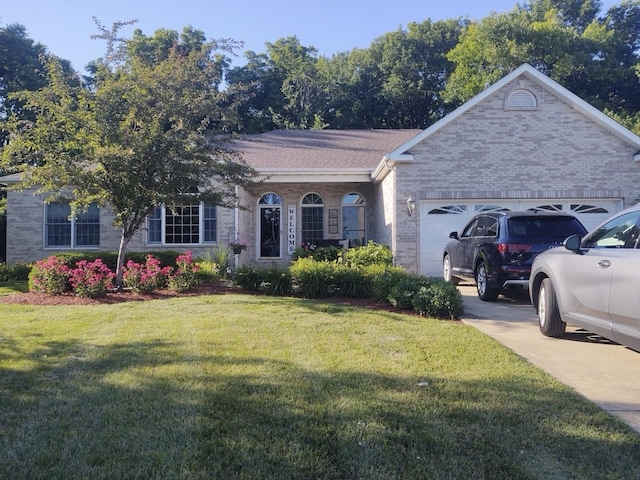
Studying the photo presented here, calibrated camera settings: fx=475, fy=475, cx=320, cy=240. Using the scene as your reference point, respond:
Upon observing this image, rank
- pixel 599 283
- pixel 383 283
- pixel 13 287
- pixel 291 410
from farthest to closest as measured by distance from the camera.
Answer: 1. pixel 13 287
2. pixel 383 283
3. pixel 599 283
4. pixel 291 410

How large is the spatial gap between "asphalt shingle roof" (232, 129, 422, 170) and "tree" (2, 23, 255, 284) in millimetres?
4559

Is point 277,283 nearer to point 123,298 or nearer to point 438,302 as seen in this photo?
point 123,298

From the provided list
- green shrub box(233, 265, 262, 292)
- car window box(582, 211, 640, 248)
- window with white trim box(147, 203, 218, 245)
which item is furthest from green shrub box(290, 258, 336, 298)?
window with white trim box(147, 203, 218, 245)

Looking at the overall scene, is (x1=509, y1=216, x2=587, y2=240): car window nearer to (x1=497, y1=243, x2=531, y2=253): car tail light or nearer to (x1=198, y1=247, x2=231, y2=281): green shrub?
(x1=497, y1=243, x2=531, y2=253): car tail light

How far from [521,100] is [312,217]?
25.9 feet

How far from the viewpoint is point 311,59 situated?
135 ft

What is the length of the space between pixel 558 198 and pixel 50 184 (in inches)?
506

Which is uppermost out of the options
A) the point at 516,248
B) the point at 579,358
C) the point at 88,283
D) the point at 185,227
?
the point at 185,227

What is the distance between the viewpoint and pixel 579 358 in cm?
521

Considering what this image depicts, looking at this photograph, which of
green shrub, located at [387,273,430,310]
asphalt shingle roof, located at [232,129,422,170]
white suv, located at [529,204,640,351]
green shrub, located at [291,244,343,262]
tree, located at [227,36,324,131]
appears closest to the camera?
white suv, located at [529,204,640,351]

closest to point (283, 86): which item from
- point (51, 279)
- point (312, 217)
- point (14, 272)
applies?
point (312, 217)

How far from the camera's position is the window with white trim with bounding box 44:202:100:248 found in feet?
54.4

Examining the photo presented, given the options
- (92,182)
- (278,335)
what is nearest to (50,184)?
(92,182)

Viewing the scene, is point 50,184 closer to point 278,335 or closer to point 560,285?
point 278,335
